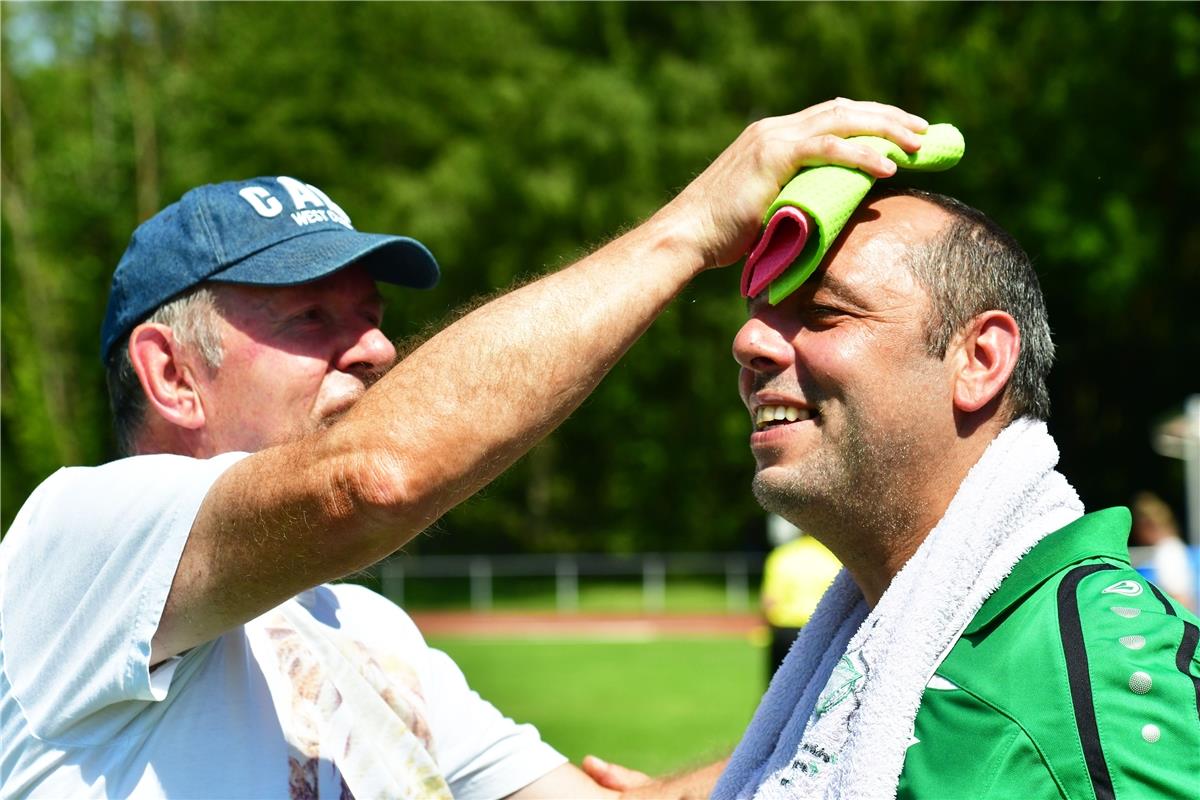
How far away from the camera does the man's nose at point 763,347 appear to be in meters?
2.67

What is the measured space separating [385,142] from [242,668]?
101 ft

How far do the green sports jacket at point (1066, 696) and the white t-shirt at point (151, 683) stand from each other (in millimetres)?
1243

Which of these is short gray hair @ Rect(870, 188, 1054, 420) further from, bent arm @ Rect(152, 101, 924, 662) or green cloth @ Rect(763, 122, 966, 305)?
bent arm @ Rect(152, 101, 924, 662)

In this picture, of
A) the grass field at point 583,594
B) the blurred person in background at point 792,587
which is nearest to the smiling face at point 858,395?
the blurred person in background at point 792,587

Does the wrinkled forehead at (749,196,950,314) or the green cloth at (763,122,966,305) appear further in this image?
the wrinkled forehead at (749,196,950,314)

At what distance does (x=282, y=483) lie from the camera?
2.28 m

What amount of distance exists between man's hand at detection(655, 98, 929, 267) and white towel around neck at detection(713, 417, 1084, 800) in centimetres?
61

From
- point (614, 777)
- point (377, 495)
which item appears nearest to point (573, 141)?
point (614, 777)

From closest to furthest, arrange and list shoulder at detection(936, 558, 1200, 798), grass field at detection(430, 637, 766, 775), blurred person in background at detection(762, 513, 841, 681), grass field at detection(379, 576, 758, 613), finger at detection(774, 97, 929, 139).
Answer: shoulder at detection(936, 558, 1200, 798), finger at detection(774, 97, 929, 139), blurred person in background at detection(762, 513, 841, 681), grass field at detection(430, 637, 766, 775), grass field at detection(379, 576, 758, 613)

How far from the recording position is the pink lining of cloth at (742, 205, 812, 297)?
95.4 inches

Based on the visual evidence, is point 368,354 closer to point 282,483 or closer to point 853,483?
point 282,483

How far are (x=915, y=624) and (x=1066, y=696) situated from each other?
1.04 ft

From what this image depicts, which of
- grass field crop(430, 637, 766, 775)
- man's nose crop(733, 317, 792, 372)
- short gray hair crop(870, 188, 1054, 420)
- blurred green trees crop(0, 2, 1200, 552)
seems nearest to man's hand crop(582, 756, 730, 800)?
man's nose crop(733, 317, 792, 372)

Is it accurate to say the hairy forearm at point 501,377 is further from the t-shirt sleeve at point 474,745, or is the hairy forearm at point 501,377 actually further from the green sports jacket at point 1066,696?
the t-shirt sleeve at point 474,745
